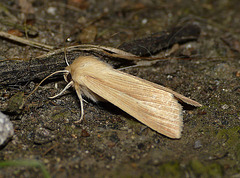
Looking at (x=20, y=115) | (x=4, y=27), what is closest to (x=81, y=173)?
(x=20, y=115)

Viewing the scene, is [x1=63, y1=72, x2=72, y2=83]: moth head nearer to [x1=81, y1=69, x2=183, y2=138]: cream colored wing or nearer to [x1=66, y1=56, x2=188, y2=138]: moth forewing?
[x1=66, y1=56, x2=188, y2=138]: moth forewing

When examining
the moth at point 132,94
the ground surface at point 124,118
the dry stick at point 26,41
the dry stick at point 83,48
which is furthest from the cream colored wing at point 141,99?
the dry stick at point 26,41

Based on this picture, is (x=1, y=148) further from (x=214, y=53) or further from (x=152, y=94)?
(x=214, y=53)

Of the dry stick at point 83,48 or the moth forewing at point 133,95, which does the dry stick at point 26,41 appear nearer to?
the dry stick at point 83,48

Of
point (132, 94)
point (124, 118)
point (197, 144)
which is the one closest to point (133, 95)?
point (132, 94)

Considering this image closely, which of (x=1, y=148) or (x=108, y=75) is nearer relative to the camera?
(x=1, y=148)

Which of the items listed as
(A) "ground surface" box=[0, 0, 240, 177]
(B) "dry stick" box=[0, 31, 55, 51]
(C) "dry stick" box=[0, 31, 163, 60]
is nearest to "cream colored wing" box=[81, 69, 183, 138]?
(A) "ground surface" box=[0, 0, 240, 177]

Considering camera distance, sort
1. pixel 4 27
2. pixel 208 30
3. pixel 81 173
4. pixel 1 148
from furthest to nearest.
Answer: pixel 208 30 → pixel 4 27 → pixel 1 148 → pixel 81 173

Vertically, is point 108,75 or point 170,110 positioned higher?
point 108,75
